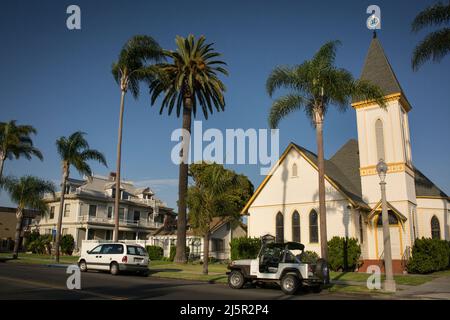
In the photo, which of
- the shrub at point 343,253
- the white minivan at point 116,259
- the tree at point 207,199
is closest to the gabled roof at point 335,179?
the shrub at point 343,253

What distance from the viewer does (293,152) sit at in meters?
31.0

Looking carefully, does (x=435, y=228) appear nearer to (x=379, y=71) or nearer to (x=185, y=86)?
(x=379, y=71)

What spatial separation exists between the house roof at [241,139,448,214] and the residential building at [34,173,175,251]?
28.1 meters

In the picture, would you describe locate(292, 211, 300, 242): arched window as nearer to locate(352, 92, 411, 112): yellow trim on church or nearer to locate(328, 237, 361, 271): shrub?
locate(328, 237, 361, 271): shrub

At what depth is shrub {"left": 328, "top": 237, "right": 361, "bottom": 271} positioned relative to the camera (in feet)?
85.0

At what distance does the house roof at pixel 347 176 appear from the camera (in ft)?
96.9

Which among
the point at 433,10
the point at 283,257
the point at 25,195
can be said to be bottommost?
the point at 283,257

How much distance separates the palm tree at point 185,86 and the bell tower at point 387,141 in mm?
11923

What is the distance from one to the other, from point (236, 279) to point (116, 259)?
8.16 metres

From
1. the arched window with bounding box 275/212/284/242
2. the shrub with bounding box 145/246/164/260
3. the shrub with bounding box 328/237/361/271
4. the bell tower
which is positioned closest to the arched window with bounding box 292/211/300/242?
the arched window with bounding box 275/212/284/242

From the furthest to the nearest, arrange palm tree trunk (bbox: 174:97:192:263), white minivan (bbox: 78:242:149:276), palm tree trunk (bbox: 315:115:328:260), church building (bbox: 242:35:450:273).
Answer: palm tree trunk (bbox: 174:97:192:263)
church building (bbox: 242:35:450:273)
white minivan (bbox: 78:242:149:276)
palm tree trunk (bbox: 315:115:328:260)
